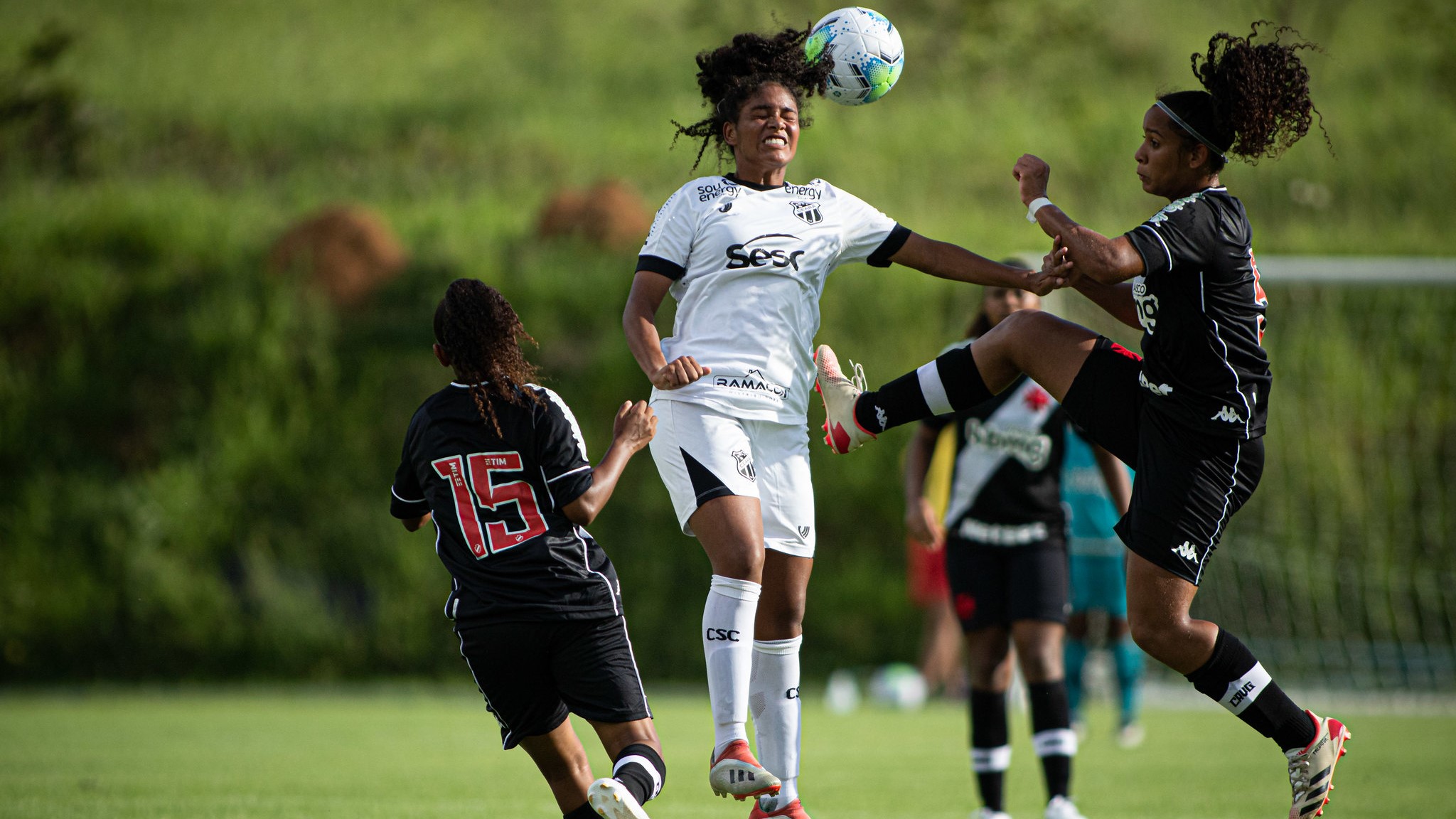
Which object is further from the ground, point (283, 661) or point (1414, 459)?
point (1414, 459)

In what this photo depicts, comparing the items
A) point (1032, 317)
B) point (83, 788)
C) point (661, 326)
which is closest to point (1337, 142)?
point (661, 326)

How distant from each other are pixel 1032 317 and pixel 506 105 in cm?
1879

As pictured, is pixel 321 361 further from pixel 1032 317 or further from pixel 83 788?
pixel 1032 317

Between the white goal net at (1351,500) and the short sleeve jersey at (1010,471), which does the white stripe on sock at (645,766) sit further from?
the white goal net at (1351,500)

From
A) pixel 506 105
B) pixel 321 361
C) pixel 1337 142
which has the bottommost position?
pixel 321 361

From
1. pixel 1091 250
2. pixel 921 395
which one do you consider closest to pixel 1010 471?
pixel 921 395

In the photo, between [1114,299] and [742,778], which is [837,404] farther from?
[742,778]

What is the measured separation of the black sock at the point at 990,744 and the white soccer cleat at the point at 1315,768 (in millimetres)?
1533

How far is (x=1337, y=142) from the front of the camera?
1933cm

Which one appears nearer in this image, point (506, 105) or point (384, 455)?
point (384, 455)

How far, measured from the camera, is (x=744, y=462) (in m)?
4.52

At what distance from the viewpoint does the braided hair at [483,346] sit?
418 cm

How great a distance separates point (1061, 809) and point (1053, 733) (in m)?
0.32

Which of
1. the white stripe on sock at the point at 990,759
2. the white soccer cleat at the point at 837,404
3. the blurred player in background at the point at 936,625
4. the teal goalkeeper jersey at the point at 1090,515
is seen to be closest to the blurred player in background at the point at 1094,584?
the teal goalkeeper jersey at the point at 1090,515
